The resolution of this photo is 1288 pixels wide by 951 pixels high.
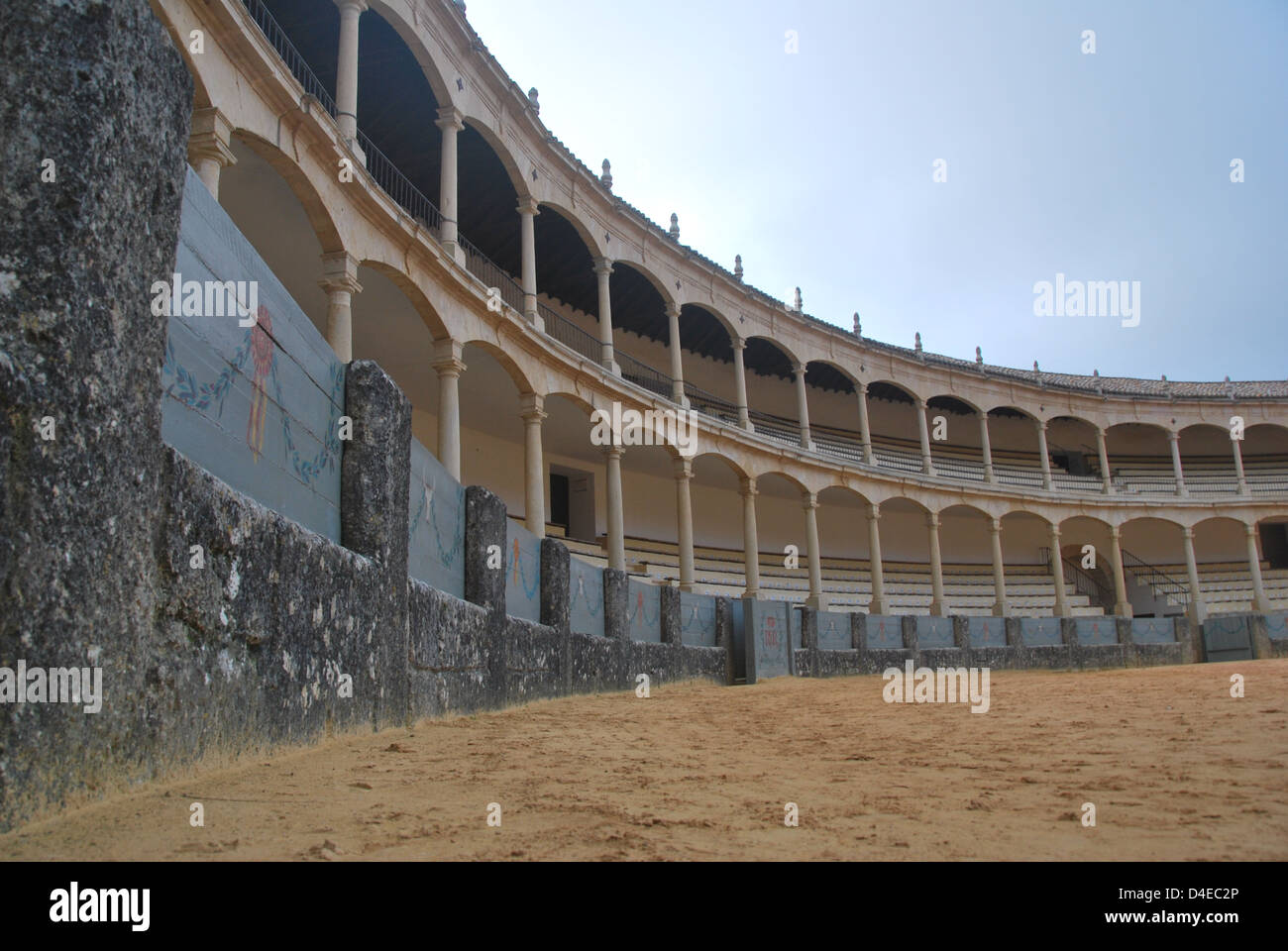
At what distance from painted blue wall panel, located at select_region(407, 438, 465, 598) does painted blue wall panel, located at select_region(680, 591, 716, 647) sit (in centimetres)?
816

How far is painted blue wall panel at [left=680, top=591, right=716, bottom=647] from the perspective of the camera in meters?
15.7

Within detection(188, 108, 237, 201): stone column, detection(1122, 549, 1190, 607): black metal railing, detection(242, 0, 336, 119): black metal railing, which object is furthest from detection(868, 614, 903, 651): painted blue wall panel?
detection(1122, 549, 1190, 607): black metal railing

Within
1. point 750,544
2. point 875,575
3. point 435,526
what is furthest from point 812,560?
point 435,526

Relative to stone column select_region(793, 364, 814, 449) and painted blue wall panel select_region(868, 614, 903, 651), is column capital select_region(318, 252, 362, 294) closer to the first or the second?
painted blue wall panel select_region(868, 614, 903, 651)

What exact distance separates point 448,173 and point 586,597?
771 centimetres

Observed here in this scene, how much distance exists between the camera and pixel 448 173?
15.5 meters

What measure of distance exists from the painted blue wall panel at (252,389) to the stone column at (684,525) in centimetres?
1670

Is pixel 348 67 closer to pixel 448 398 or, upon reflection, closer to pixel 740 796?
pixel 448 398

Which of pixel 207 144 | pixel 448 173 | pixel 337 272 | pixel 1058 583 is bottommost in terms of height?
pixel 1058 583

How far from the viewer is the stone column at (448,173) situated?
15461 mm

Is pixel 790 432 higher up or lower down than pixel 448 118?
lower down

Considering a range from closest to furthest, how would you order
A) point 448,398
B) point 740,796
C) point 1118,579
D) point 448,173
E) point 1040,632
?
point 740,796 < point 448,398 < point 448,173 < point 1040,632 < point 1118,579
